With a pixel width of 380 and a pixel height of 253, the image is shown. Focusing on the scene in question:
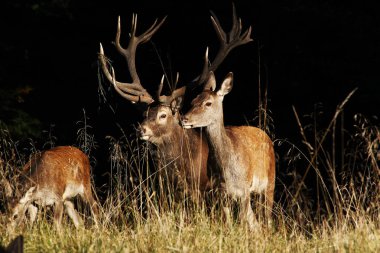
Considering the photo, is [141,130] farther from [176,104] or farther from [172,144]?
[176,104]

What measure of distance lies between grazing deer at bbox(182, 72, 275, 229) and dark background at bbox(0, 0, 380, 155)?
3.85 metres

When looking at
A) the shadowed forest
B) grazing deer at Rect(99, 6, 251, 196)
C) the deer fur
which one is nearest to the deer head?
grazing deer at Rect(99, 6, 251, 196)

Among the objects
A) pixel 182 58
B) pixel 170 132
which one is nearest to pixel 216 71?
pixel 182 58

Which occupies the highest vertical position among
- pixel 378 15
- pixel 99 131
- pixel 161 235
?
pixel 378 15

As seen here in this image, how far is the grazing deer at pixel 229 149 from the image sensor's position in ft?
24.1

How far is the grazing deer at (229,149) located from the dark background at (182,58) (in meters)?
3.85

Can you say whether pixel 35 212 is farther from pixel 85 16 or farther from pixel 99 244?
pixel 85 16

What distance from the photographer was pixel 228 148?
757cm

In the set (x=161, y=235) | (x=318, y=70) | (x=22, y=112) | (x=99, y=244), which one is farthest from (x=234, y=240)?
(x=22, y=112)

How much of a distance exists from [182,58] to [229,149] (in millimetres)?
6134

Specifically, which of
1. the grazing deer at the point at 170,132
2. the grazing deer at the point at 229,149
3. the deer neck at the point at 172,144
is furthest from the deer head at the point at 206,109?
the deer neck at the point at 172,144

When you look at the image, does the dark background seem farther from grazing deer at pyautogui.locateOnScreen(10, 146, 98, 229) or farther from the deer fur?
the deer fur

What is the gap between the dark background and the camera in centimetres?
1216

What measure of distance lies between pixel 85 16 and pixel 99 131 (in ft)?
6.92
